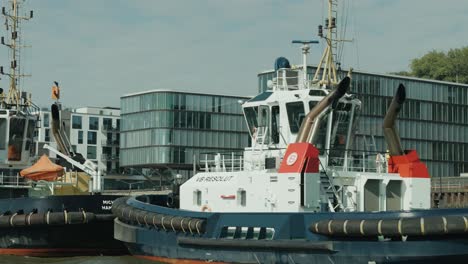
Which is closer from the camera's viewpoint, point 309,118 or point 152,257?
point 309,118

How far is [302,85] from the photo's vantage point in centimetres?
1847

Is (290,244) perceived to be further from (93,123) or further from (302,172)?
(93,123)

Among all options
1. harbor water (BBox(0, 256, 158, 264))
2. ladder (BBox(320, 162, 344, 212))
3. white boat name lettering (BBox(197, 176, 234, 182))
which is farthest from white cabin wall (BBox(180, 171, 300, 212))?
harbor water (BBox(0, 256, 158, 264))

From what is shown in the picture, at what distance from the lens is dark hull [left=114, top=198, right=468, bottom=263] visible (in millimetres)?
13867

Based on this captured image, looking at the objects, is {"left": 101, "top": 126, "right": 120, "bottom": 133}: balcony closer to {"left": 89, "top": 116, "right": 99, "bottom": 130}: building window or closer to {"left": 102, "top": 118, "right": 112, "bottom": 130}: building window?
{"left": 102, "top": 118, "right": 112, "bottom": 130}: building window

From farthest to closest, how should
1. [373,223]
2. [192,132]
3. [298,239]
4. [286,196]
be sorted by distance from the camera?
[192,132] < [286,196] < [298,239] < [373,223]

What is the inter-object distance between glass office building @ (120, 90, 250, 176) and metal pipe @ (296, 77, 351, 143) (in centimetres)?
4578

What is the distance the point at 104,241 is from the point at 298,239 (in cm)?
808

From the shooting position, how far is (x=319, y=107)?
55.6 ft

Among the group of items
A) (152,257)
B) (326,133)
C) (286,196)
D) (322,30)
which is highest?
(322,30)

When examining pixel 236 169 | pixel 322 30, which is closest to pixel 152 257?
pixel 236 169

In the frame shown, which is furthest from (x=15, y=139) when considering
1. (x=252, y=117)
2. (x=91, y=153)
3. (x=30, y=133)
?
(x=91, y=153)

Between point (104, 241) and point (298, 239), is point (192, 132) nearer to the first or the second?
point (104, 241)

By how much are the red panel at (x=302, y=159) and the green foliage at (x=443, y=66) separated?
62.2 meters
